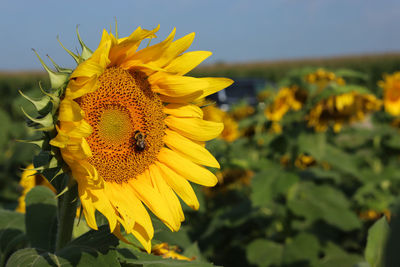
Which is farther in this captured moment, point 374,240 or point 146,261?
point 146,261

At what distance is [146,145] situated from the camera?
4.64ft

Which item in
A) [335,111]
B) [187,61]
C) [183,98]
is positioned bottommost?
[335,111]

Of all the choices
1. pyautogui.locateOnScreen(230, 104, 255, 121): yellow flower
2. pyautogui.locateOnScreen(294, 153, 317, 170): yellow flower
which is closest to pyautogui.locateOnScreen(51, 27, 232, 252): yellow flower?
pyautogui.locateOnScreen(294, 153, 317, 170): yellow flower

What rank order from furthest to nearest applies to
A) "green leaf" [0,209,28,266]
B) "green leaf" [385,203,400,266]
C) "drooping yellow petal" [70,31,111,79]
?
1. "green leaf" [0,209,28,266]
2. "drooping yellow petal" [70,31,111,79]
3. "green leaf" [385,203,400,266]

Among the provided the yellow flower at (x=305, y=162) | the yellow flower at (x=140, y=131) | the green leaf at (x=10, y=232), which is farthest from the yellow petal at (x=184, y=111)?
the yellow flower at (x=305, y=162)

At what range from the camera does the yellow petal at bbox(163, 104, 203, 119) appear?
4.76 feet

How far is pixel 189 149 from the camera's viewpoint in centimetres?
145

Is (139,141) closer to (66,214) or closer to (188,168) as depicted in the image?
(188,168)

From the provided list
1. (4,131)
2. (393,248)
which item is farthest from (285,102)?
(393,248)

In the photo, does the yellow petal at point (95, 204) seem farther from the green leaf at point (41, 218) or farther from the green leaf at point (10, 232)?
the green leaf at point (10, 232)

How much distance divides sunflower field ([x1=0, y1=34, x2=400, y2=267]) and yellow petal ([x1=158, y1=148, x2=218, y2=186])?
3.7 inches

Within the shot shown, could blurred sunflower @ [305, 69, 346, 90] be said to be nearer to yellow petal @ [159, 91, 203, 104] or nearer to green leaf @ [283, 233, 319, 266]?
green leaf @ [283, 233, 319, 266]

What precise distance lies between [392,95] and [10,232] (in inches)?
193

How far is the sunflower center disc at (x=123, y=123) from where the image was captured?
4.31 feet
